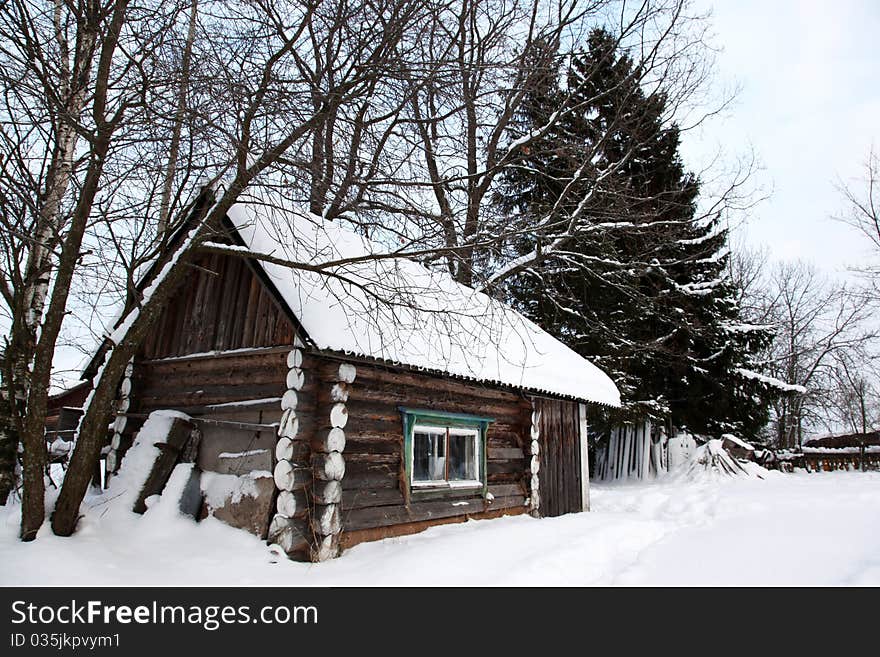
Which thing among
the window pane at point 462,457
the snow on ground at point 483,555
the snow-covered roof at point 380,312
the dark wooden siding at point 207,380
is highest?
the snow-covered roof at point 380,312

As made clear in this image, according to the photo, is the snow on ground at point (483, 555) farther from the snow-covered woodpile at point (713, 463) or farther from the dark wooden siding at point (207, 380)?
the snow-covered woodpile at point (713, 463)

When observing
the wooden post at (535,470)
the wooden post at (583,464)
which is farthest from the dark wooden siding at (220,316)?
the wooden post at (583,464)

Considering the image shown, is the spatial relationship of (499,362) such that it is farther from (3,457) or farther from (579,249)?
(579,249)

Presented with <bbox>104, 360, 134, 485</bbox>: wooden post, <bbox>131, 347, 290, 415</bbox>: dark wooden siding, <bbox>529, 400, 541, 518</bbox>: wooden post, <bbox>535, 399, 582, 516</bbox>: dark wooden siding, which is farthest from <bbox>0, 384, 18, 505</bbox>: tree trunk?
<bbox>535, 399, 582, 516</bbox>: dark wooden siding

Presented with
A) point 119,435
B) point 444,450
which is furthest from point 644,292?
point 119,435

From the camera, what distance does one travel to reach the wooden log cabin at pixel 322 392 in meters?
6.35

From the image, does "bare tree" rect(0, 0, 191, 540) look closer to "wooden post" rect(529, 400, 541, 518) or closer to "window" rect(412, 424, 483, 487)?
"window" rect(412, 424, 483, 487)

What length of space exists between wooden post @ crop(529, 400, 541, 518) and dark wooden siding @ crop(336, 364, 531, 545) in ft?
3.92

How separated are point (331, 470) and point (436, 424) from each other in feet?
7.36

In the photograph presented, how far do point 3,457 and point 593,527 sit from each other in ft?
25.8

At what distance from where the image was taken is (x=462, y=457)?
9031 millimetres

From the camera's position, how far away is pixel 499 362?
9.73 meters

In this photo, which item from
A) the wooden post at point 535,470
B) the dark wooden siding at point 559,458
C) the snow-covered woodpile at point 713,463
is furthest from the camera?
the snow-covered woodpile at point 713,463

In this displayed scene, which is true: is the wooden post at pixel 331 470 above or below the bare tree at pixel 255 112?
below
